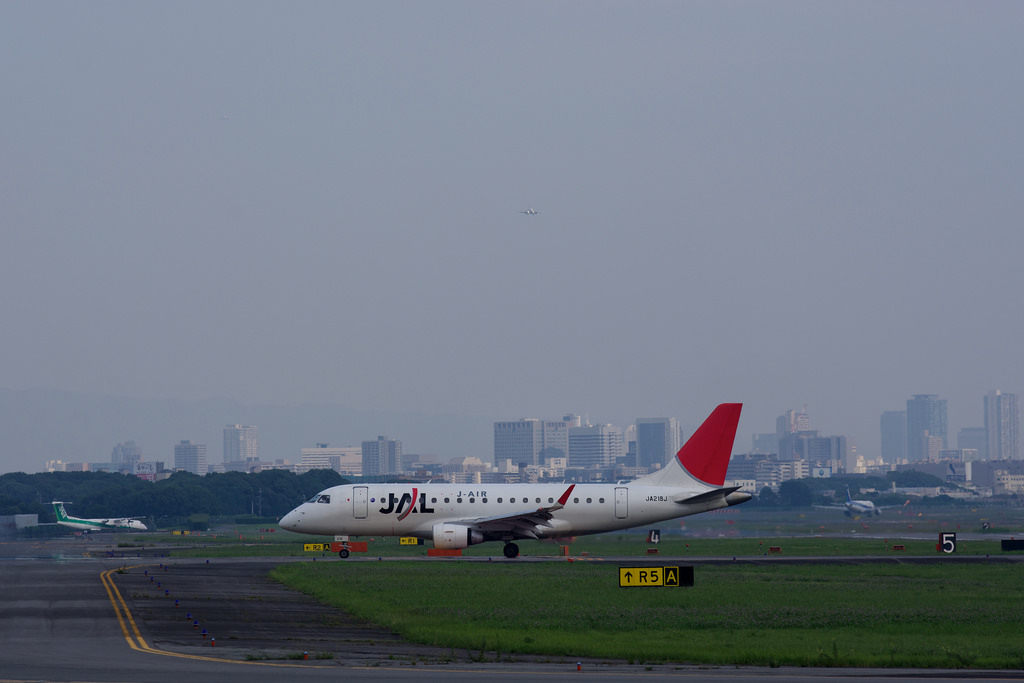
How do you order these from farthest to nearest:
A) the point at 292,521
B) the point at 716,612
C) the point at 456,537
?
the point at 292,521 → the point at 456,537 → the point at 716,612

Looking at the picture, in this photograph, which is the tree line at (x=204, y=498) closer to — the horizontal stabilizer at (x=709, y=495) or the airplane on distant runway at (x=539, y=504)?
the airplane on distant runway at (x=539, y=504)

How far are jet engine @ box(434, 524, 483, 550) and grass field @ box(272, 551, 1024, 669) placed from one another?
5321mm

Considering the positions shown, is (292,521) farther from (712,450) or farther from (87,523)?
(87,523)

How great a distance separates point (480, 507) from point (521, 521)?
2284mm

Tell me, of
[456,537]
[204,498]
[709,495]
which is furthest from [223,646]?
[204,498]

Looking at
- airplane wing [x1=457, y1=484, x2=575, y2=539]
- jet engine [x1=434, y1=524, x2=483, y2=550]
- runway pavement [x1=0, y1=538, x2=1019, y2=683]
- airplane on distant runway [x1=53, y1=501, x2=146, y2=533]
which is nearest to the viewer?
runway pavement [x1=0, y1=538, x2=1019, y2=683]

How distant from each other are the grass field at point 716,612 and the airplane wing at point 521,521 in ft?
17.4

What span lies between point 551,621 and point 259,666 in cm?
962

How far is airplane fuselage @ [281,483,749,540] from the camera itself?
52812 millimetres

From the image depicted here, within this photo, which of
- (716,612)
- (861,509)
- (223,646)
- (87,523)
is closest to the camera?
(223,646)

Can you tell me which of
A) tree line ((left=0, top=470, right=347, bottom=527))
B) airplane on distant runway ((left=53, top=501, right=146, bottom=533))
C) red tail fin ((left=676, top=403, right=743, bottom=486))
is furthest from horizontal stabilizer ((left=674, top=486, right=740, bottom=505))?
tree line ((left=0, top=470, right=347, bottom=527))

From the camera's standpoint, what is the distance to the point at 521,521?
51.9 m

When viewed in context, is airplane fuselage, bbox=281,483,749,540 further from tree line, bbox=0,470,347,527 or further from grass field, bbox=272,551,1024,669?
tree line, bbox=0,470,347,527

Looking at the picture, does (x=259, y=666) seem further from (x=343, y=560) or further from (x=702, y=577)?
(x=343, y=560)
